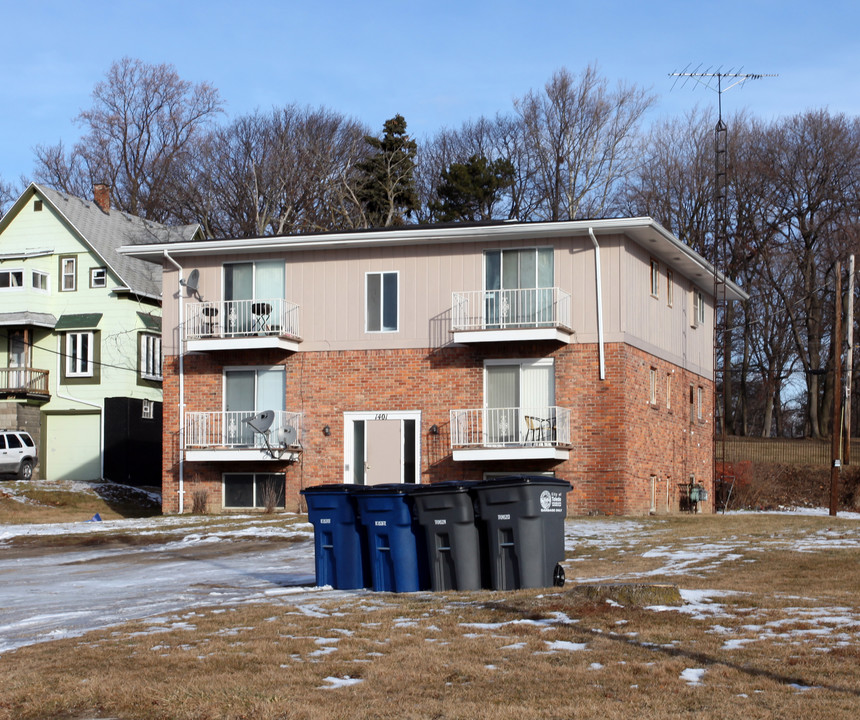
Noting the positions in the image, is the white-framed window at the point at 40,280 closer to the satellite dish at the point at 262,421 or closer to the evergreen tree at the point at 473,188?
the satellite dish at the point at 262,421

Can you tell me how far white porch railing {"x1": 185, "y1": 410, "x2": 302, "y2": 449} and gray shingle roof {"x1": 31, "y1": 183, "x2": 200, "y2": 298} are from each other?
466 inches

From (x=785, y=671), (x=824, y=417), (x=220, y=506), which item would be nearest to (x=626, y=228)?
(x=220, y=506)

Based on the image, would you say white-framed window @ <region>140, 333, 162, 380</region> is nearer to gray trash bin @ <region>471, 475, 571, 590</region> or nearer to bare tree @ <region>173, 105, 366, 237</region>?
bare tree @ <region>173, 105, 366, 237</region>

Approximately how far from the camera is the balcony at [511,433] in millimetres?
25219

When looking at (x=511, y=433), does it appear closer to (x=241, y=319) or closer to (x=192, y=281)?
(x=241, y=319)

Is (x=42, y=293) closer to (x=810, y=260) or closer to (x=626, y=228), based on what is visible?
(x=626, y=228)

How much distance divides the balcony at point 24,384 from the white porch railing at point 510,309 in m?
18.5

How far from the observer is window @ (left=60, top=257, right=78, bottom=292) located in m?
40.5

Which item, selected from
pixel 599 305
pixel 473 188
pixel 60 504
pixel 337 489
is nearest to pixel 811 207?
pixel 473 188

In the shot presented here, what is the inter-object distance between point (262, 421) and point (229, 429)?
1732mm

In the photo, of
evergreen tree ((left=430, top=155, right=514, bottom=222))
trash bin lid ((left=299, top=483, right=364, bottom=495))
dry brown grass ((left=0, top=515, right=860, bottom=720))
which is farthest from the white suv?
dry brown grass ((left=0, top=515, right=860, bottom=720))

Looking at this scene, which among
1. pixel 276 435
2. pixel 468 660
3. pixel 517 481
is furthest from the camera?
pixel 276 435

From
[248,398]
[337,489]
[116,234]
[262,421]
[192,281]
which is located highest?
[116,234]

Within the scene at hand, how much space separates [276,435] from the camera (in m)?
27.1
